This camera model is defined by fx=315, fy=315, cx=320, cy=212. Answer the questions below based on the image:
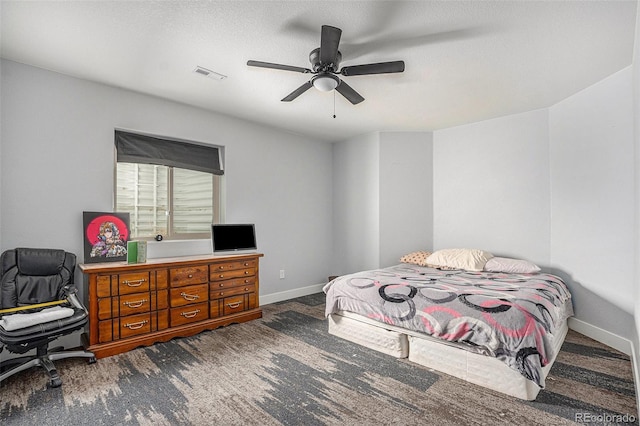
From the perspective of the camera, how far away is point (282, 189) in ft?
16.1

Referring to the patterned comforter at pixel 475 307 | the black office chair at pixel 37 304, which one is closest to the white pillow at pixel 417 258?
the patterned comforter at pixel 475 307

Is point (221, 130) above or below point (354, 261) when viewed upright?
above

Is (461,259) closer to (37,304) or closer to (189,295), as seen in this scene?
(189,295)

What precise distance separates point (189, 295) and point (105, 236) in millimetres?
1021

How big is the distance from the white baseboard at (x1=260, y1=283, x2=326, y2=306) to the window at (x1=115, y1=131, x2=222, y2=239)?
1.27 m

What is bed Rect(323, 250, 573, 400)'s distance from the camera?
2.20 meters

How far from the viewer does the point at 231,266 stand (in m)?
3.75

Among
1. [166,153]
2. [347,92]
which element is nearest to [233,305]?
[166,153]

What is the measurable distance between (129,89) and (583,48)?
4272 millimetres

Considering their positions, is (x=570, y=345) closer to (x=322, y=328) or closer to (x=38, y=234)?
(x=322, y=328)

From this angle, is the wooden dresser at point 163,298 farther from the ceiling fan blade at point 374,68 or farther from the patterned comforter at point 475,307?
the ceiling fan blade at point 374,68

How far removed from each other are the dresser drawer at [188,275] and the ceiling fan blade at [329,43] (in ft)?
8.06

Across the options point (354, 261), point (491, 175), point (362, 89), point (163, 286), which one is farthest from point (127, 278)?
point (491, 175)

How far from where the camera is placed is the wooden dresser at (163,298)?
281 cm
